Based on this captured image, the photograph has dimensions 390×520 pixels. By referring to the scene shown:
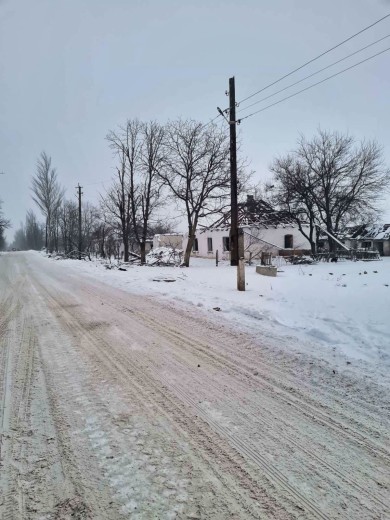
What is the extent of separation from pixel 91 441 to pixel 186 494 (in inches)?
35.9

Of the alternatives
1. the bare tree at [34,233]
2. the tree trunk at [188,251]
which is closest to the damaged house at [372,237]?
the tree trunk at [188,251]

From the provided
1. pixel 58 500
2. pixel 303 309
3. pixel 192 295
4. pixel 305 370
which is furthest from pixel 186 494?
pixel 192 295

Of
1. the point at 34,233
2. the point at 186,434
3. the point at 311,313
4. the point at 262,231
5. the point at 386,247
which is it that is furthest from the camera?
the point at 34,233

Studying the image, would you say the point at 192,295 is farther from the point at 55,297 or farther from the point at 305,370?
the point at 305,370

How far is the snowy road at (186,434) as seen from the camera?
2.01m

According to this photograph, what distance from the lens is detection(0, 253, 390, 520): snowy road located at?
2006 mm

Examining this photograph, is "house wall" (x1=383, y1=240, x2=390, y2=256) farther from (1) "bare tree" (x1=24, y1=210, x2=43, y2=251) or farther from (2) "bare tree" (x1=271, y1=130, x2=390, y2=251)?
(1) "bare tree" (x1=24, y1=210, x2=43, y2=251)

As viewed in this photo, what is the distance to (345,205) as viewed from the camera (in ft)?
96.1

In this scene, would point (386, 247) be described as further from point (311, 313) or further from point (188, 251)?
point (311, 313)

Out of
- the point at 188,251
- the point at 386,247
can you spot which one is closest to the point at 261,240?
the point at 188,251

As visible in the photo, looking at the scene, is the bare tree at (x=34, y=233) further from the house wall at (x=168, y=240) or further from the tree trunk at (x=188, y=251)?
the tree trunk at (x=188, y=251)

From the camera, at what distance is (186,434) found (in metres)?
2.71

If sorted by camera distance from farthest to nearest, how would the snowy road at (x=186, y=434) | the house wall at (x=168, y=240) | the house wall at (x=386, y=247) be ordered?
1. the house wall at (x=168, y=240)
2. the house wall at (x=386, y=247)
3. the snowy road at (x=186, y=434)

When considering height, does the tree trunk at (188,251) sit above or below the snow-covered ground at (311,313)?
above
